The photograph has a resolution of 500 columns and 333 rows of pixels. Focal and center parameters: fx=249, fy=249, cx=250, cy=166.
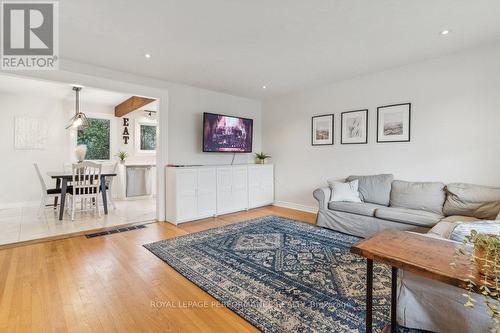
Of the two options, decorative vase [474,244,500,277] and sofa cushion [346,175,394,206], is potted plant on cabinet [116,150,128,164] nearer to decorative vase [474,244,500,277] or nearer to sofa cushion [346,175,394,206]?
sofa cushion [346,175,394,206]

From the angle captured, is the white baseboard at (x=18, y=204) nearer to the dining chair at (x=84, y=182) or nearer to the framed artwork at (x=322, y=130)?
the dining chair at (x=84, y=182)

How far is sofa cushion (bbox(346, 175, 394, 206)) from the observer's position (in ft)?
12.0

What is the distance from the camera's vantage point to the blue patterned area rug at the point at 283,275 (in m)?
1.73

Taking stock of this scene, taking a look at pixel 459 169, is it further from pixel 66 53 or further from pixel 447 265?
pixel 66 53

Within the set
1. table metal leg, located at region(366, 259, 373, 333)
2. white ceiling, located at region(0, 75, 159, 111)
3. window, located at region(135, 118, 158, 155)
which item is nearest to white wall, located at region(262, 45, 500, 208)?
table metal leg, located at region(366, 259, 373, 333)

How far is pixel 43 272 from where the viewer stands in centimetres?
237

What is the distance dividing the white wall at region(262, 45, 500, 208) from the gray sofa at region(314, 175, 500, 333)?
0.28 meters

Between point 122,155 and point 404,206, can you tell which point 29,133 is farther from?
point 404,206

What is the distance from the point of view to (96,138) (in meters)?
6.18

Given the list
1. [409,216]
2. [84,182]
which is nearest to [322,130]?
[409,216]

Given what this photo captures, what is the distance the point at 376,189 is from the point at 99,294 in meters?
3.62

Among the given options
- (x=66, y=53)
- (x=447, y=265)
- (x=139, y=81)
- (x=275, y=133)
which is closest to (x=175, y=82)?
(x=139, y=81)

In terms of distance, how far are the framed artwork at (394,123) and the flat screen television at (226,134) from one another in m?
2.49

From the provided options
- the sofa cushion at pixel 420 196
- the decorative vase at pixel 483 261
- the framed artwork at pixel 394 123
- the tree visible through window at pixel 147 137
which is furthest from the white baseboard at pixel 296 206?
the tree visible through window at pixel 147 137
